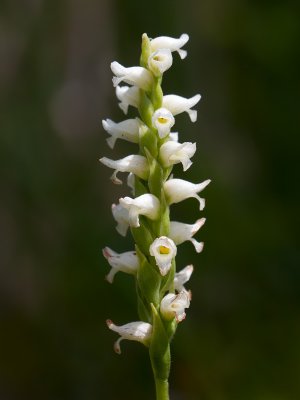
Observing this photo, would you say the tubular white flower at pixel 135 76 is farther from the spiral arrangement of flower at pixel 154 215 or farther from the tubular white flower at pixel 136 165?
the tubular white flower at pixel 136 165

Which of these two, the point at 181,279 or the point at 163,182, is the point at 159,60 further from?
the point at 181,279

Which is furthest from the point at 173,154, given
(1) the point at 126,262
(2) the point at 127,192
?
(2) the point at 127,192

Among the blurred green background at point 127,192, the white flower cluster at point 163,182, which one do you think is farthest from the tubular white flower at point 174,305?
the blurred green background at point 127,192

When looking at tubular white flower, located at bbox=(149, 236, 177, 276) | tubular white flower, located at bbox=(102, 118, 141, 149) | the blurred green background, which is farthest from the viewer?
the blurred green background

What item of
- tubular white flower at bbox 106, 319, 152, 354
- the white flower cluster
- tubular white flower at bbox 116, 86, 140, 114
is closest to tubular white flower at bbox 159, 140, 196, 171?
the white flower cluster

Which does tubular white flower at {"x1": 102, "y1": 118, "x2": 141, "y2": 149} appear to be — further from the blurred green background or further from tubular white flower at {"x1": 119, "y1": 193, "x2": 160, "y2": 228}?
the blurred green background
